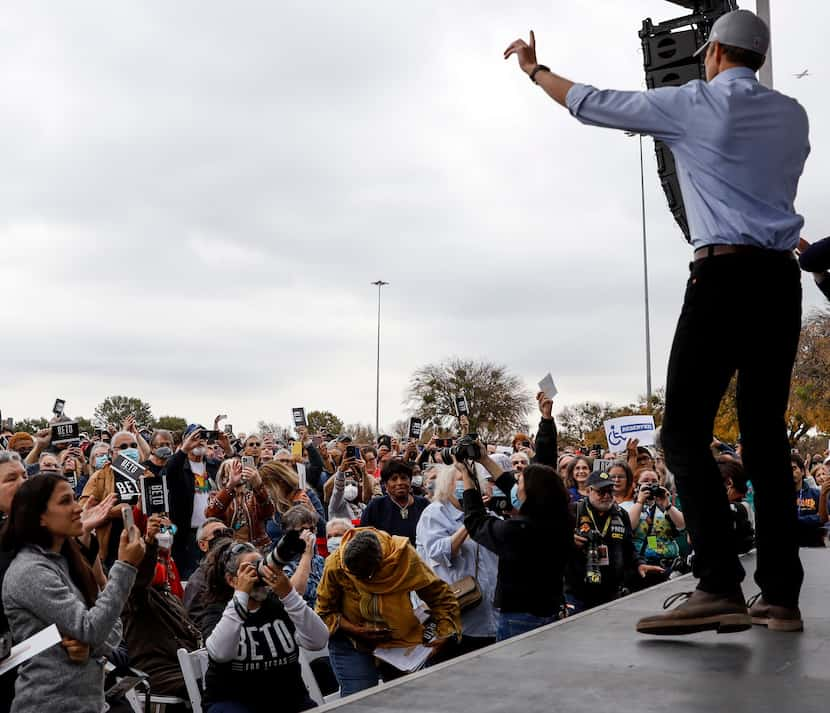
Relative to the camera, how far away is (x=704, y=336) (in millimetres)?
2930

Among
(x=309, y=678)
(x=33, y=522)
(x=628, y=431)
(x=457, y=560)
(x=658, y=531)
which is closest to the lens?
(x=33, y=522)

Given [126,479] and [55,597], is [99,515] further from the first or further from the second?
[55,597]

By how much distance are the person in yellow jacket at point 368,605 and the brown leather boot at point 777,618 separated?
2.81m

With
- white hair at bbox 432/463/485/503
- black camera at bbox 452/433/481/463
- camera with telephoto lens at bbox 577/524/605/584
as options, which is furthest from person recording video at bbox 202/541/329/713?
camera with telephoto lens at bbox 577/524/605/584

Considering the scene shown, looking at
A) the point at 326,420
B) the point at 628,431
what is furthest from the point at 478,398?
the point at 628,431

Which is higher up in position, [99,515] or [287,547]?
[99,515]

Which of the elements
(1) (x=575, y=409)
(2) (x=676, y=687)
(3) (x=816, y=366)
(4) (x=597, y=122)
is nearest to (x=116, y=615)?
(2) (x=676, y=687)

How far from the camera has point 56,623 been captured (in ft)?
12.4

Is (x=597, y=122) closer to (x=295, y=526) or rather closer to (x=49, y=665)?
Answer: (x=49, y=665)

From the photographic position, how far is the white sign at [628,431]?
13023 mm

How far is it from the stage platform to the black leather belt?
118 centimetres

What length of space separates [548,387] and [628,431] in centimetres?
676

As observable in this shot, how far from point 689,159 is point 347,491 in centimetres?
711

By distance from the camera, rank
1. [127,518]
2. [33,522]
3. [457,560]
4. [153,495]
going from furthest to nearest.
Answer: [457,560] < [153,495] < [127,518] < [33,522]
